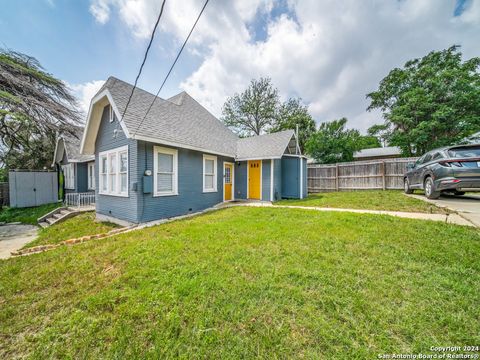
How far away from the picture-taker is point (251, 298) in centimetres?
222

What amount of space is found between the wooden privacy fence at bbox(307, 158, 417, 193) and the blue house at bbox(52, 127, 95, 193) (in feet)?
49.6

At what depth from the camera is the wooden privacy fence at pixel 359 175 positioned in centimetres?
1108

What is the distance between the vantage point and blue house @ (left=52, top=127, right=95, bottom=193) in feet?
38.1

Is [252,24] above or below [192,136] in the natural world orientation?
above

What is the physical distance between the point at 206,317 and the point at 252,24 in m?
9.41

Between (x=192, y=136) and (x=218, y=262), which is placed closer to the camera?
(x=218, y=262)

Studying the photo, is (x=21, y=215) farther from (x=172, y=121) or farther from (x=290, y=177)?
(x=290, y=177)

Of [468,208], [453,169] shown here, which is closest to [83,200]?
[453,169]

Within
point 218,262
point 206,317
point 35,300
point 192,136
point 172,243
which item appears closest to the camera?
point 206,317

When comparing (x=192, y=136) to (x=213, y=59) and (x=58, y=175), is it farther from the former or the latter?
(x=58, y=175)

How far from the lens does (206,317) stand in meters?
1.97

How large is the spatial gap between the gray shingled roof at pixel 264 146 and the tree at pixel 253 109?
44.7 feet

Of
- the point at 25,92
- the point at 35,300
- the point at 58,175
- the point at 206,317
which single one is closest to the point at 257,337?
the point at 206,317

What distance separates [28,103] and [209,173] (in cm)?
917
